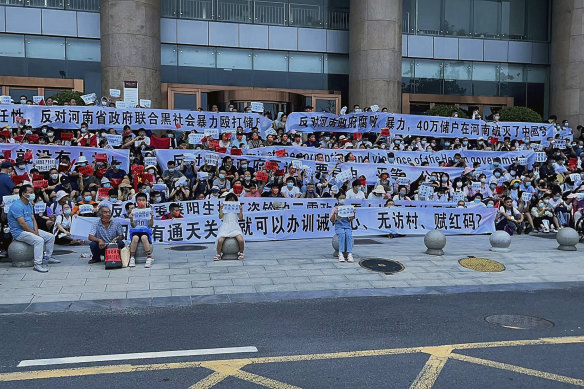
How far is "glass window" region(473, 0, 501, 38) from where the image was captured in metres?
29.6

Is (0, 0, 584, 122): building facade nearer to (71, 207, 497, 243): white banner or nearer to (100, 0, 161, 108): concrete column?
(100, 0, 161, 108): concrete column

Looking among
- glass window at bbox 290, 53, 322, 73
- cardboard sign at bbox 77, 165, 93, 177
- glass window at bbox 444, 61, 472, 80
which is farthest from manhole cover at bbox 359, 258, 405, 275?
glass window at bbox 444, 61, 472, 80

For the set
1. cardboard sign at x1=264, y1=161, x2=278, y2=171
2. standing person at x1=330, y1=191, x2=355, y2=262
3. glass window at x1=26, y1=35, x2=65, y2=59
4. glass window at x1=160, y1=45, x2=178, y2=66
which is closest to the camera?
standing person at x1=330, y1=191, x2=355, y2=262

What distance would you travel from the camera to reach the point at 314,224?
1435 centimetres

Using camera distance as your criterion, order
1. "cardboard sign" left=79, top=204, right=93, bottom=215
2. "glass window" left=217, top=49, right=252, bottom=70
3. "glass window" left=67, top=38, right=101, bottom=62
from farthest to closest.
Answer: "glass window" left=217, top=49, right=252, bottom=70
"glass window" left=67, top=38, right=101, bottom=62
"cardboard sign" left=79, top=204, right=93, bottom=215

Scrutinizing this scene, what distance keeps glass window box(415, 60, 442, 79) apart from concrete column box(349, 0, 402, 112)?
300cm

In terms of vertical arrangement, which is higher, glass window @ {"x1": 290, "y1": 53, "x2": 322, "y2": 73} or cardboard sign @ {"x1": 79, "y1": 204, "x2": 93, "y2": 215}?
glass window @ {"x1": 290, "y1": 53, "x2": 322, "y2": 73}

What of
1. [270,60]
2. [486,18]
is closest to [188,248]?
[270,60]

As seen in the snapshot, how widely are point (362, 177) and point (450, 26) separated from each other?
1634cm

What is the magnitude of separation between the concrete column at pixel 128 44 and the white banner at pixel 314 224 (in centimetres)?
1213

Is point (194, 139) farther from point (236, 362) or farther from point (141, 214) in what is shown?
point (236, 362)

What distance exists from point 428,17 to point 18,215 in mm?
24335

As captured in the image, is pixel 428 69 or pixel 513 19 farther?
pixel 513 19

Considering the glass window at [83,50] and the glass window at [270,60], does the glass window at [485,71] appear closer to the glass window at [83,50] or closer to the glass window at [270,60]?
the glass window at [270,60]
